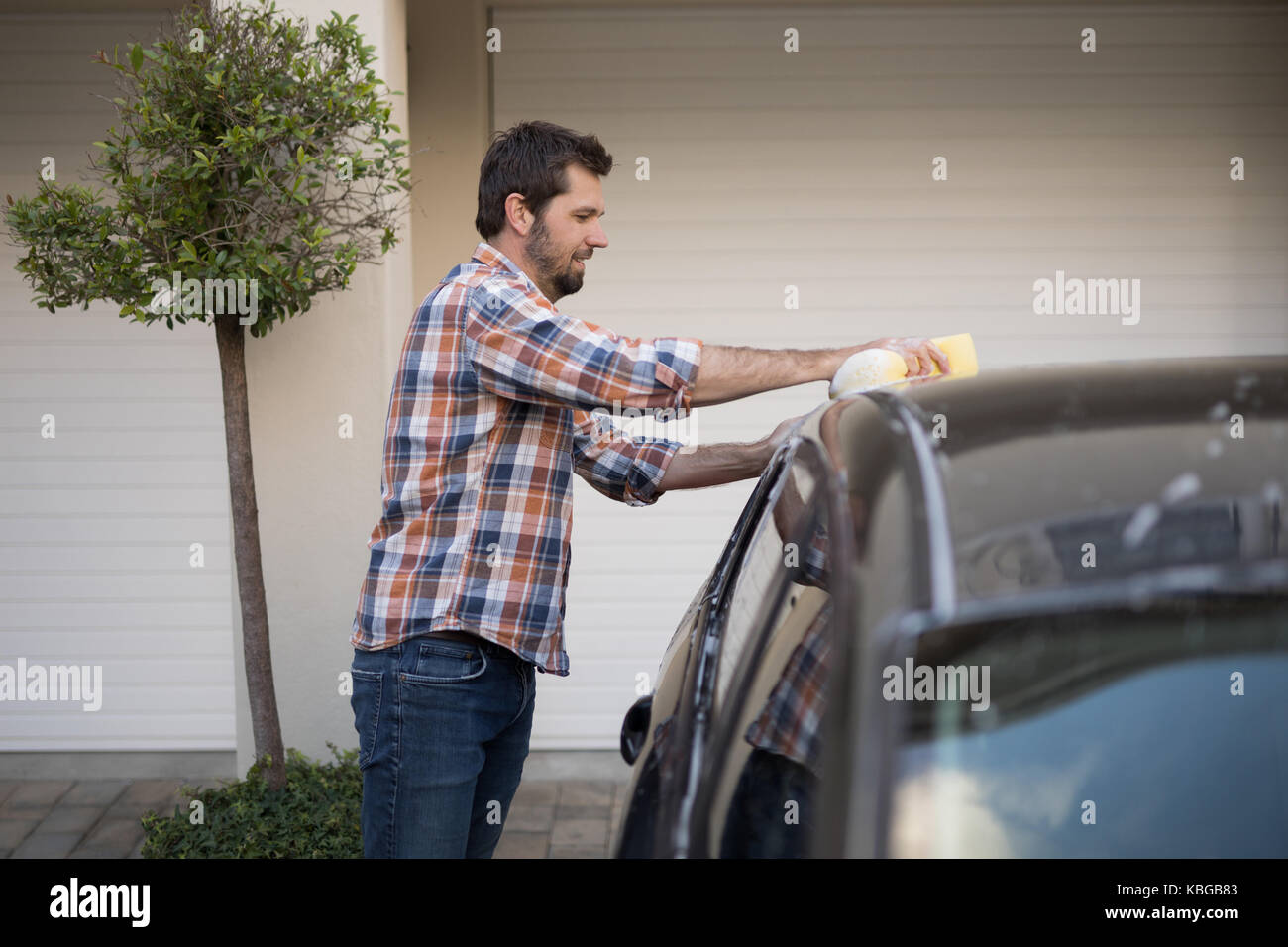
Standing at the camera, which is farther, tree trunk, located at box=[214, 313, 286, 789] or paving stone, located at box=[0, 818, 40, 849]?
paving stone, located at box=[0, 818, 40, 849]

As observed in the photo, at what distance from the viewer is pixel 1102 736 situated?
52.6 inches

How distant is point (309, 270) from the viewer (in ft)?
11.8

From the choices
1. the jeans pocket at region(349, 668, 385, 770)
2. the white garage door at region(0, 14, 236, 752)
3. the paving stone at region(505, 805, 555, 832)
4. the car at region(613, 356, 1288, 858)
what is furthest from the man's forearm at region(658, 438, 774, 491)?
the white garage door at region(0, 14, 236, 752)

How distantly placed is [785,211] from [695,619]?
3.07 m

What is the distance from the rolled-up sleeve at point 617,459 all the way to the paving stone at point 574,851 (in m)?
1.98

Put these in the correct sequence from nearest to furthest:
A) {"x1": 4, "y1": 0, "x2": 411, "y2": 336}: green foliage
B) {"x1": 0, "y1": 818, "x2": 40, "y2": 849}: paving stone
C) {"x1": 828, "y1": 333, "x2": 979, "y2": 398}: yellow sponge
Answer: {"x1": 828, "y1": 333, "x2": 979, "y2": 398}: yellow sponge
{"x1": 4, "y1": 0, "x2": 411, "y2": 336}: green foliage
{"x1": 0, "y1": 818, "x2": 40, "y2": 849}: paving stone

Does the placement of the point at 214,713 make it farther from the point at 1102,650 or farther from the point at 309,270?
the point at 1102,650

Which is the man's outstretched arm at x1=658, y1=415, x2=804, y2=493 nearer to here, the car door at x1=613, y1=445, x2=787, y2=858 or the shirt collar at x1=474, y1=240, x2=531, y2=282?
the car door at x1=613, y1=445, x2=787, y2=858

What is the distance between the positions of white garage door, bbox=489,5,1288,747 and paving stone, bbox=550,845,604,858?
0.77m

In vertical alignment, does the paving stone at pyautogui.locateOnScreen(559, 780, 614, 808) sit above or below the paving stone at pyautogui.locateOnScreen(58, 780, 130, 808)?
below

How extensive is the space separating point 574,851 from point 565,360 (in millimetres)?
2680

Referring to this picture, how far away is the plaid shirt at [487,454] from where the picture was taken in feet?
7.48

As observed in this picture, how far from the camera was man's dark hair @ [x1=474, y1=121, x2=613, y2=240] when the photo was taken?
2586 millimetres

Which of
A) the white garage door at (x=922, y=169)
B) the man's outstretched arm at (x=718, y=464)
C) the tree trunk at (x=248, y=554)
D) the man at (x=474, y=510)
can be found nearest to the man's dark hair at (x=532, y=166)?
the man at (x=474, y=510)
